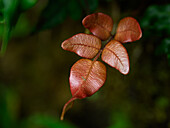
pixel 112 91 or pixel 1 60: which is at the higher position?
pixel 1 60

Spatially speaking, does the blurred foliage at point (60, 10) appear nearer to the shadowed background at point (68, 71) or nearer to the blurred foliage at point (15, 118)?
the shadowed background at point (68, 71)

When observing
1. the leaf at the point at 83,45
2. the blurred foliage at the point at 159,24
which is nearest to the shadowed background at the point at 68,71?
the blurred foliage at the point at 159,24

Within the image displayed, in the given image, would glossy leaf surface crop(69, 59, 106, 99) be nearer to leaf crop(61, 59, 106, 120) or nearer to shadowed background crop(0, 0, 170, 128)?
Result: leaf crop(61, 59, 106, 120)

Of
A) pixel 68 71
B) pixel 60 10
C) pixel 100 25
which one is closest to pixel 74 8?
pixel 60 10

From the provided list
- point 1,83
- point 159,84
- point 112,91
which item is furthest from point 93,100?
point 1,83

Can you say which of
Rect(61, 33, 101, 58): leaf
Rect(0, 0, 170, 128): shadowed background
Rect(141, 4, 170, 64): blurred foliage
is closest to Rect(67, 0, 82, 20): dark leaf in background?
Rect(0, 0, 170, 128): shadowed background

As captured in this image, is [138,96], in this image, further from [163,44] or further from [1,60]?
[1,60]
